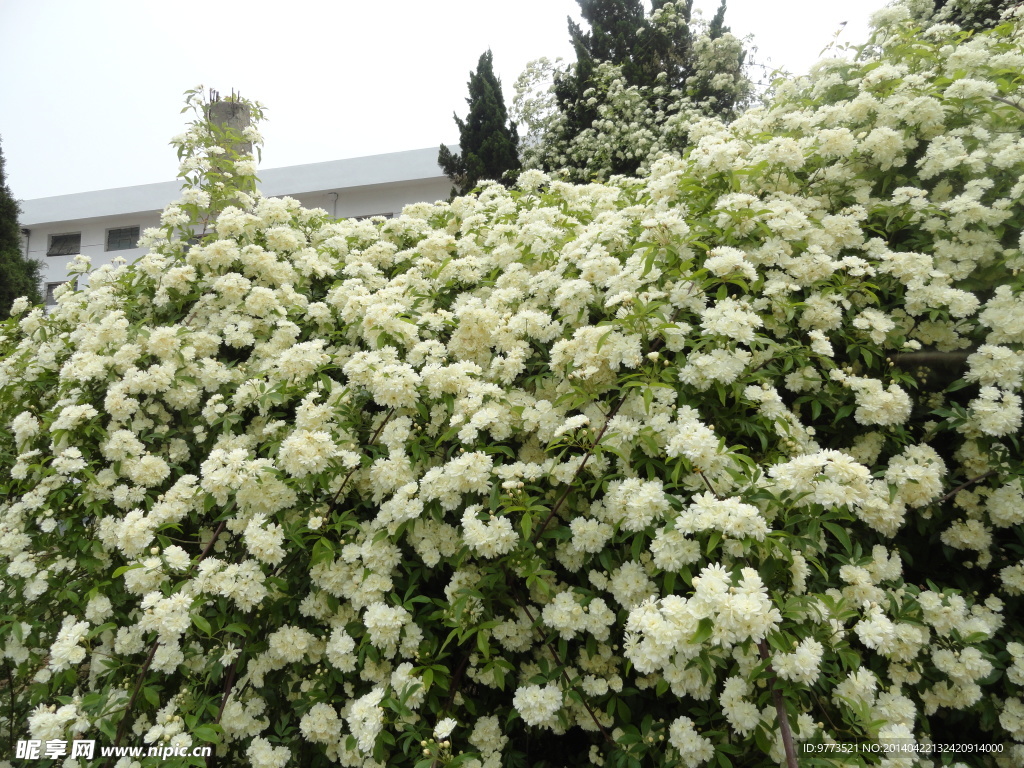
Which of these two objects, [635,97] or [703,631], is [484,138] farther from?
[703,631]

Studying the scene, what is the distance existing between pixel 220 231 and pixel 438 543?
7.22 feet

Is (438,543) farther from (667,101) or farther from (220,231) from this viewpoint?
(667,101)

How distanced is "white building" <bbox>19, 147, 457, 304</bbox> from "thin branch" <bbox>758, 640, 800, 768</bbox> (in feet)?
46.8

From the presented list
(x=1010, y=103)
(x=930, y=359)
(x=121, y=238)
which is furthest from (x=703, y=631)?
(x=121, y=238)

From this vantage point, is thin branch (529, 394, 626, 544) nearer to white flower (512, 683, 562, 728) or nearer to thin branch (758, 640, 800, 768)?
white flower (512, 683, 562, 728)

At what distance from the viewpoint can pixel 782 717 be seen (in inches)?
50.8

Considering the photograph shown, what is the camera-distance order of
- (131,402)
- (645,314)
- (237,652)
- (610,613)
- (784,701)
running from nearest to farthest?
(784,701) → (610,613) → (645,314) → (237,652) → (131,402)

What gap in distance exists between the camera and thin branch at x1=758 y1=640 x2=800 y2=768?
1.24 m

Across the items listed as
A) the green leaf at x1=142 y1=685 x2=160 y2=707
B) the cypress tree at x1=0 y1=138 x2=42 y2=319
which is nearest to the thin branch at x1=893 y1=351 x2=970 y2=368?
the green leaf at x1=142 y1=685 x2=160 y2=707

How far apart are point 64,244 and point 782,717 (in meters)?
23.3

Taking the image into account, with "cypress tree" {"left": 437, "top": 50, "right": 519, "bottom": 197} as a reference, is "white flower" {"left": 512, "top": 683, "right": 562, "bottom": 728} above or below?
below

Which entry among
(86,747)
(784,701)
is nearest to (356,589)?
(86,747)

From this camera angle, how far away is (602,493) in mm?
1911

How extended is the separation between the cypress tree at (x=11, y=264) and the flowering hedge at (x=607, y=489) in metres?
12.0
